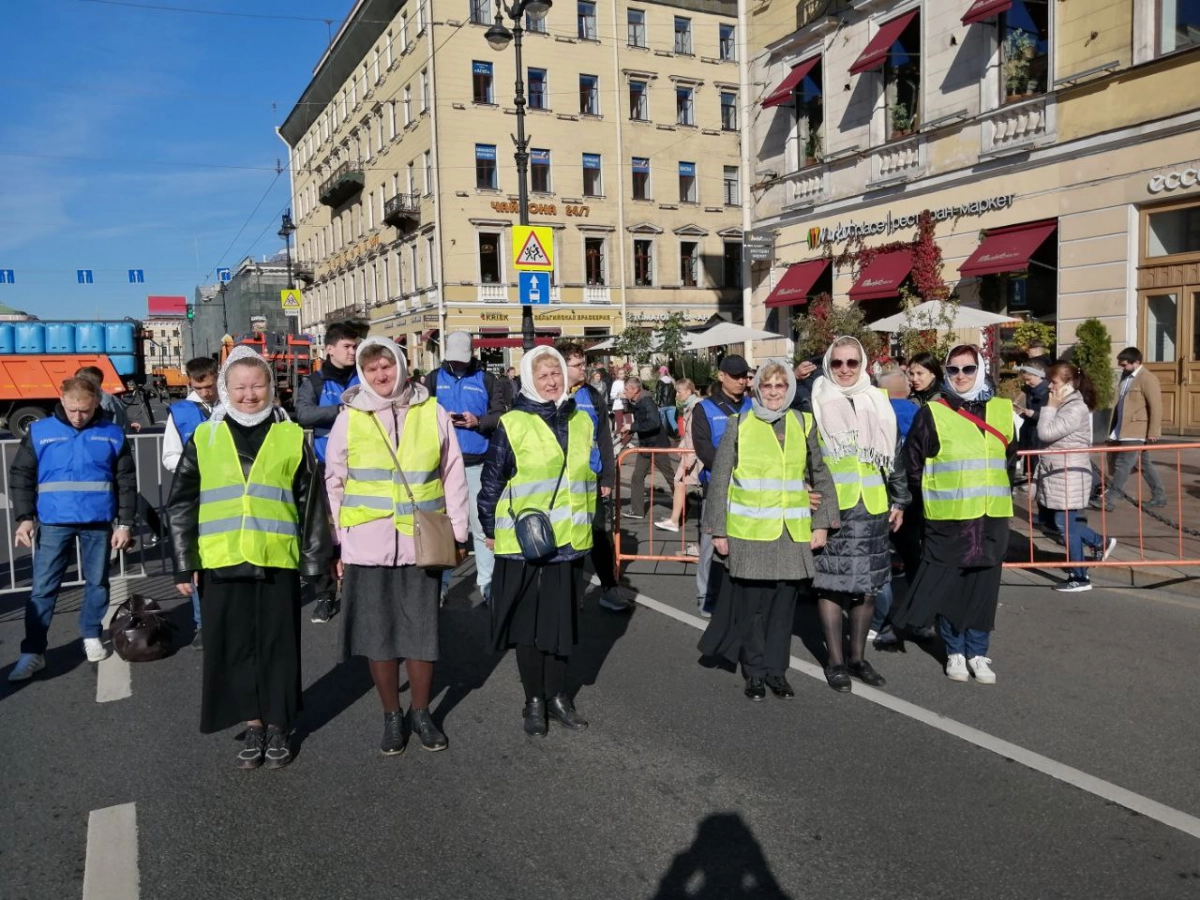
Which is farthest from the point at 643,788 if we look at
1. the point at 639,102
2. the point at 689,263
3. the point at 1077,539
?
the point at 639,102

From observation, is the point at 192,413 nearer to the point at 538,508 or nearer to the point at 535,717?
the point at 538,508

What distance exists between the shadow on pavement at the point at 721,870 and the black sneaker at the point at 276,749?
1902 mm

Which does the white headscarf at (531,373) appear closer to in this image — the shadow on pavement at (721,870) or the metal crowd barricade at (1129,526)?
the shadow on pavement at (721,870)

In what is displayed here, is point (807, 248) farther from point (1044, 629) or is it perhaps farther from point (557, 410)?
point (557, 410)

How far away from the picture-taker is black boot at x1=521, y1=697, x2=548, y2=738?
461 centimetres

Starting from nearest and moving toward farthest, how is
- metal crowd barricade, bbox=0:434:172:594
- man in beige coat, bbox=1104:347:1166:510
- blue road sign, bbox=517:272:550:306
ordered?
metal crowd barricade, bbox=0:434:172:594 < man in beige coat, bbox=1104:347:1166:510 < blue road sign, bbox=517:272:550:306

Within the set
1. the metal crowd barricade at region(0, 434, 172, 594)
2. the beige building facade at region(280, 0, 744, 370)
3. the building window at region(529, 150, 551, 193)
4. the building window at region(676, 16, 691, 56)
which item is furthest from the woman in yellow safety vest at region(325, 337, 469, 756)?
the building window at region(676, 16, 691, 56)

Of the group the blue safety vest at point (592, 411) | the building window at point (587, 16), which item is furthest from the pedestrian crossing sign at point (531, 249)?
the building window at point (587, 16)

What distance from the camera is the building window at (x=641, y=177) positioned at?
42.2 m

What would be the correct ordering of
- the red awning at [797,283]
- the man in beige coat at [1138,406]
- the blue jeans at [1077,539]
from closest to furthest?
the blue jeans at [1077,539] → the man in beige coat at [1138,406] → the red awning at [797,283]

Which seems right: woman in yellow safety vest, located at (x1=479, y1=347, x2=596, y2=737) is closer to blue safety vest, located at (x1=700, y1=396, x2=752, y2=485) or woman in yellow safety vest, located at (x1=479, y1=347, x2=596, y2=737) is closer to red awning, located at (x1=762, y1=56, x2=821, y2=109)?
blue safety vest, located at (x1=700, y1=396, x2=752, y2=485)

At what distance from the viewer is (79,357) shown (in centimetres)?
2783

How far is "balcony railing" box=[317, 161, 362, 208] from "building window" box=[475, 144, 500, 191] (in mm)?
11258

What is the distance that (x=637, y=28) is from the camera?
41.9m
